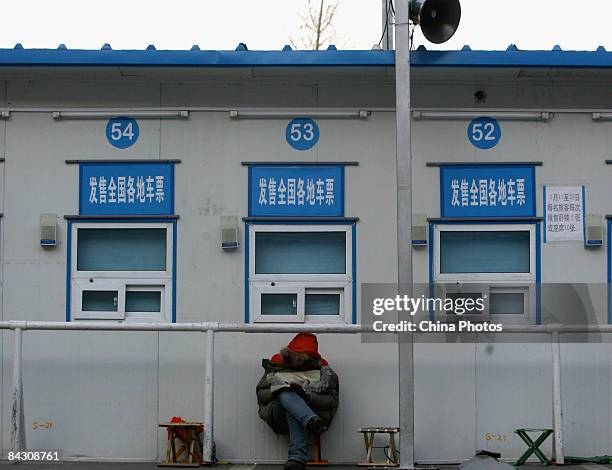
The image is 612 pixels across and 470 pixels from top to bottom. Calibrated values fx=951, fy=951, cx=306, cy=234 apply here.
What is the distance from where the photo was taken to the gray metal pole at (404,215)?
775 centimetres

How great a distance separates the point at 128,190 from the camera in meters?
9.25

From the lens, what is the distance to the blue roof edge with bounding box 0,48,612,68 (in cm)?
878

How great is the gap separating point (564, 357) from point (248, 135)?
3.70 metres

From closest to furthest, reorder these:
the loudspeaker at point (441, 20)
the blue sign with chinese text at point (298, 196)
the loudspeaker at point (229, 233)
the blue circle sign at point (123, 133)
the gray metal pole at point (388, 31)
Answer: the loudspeaker at point (441, 20), the loudspeaker at point (229, 233), the blue sign with chinese text at point (298, 196), the blue circle sign at point (123, 133), the gray metal pole at point (388, 31)

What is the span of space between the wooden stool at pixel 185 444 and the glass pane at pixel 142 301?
3.94 ft

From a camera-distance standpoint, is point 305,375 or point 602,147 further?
point 602,147

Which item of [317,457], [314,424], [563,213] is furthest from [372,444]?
[563,213]

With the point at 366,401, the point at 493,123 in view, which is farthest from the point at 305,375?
the point at 493,123

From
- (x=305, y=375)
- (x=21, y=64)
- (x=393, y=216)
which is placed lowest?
(x=305, y=375)

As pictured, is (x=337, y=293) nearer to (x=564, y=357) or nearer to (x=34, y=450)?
(x=564, y=357)

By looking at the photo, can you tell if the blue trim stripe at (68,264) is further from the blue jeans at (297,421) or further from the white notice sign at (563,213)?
the white notice sign at (563,213)

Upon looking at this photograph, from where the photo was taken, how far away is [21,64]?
8.93 meters

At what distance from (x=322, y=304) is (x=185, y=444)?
1.85m

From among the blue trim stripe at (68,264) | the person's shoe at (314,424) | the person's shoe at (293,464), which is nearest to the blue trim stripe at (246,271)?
the person's shoe at (314,424)
